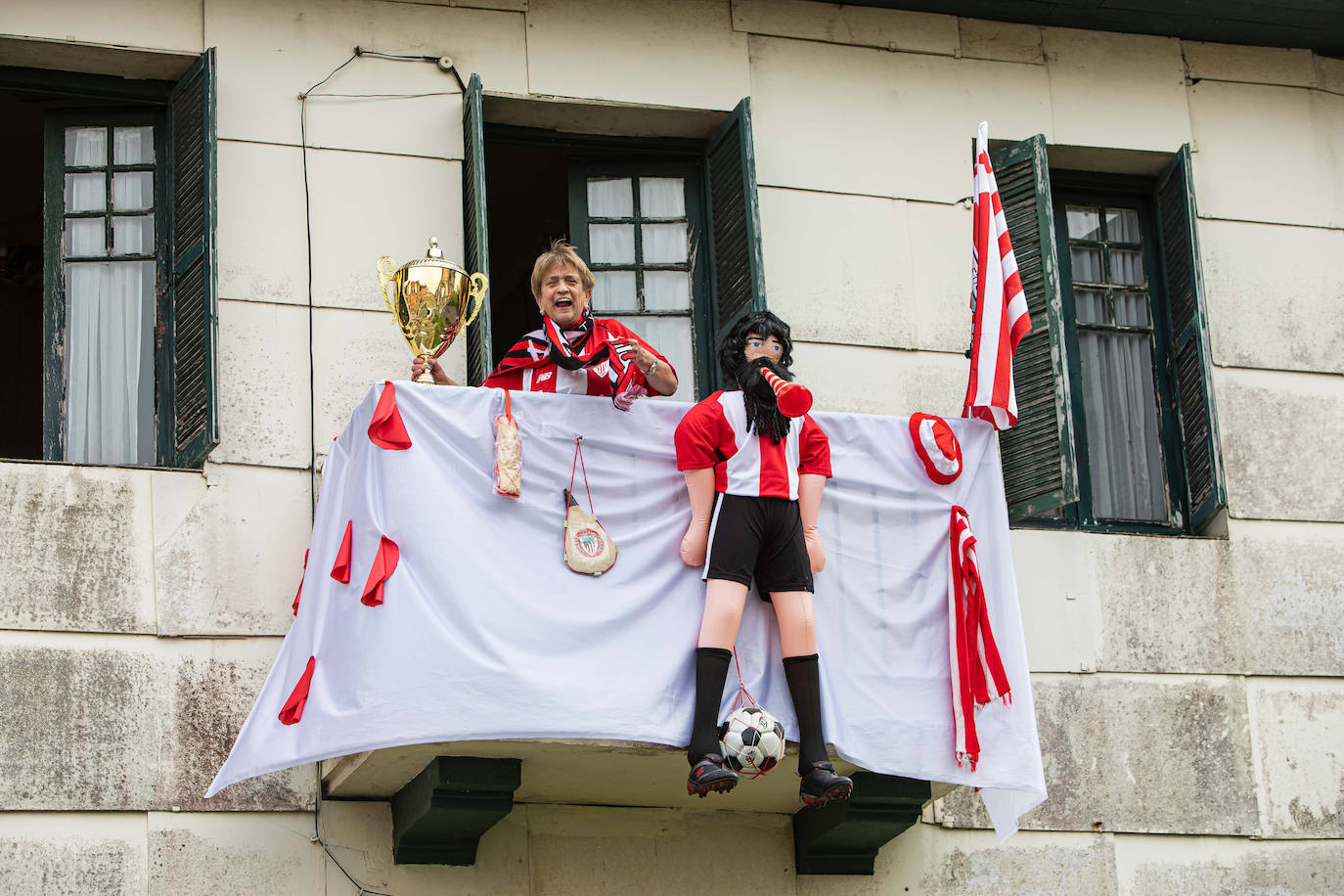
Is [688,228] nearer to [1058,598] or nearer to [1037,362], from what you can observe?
[1037,362]

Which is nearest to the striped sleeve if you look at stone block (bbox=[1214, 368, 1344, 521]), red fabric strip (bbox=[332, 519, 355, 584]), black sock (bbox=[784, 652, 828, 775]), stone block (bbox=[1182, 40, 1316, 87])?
black sock (bbox=[784, 652, 828, 775])

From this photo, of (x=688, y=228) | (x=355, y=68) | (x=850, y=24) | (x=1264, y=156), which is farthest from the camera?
(x=1264, y=156)

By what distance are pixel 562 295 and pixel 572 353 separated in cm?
25

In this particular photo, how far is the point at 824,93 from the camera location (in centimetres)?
977

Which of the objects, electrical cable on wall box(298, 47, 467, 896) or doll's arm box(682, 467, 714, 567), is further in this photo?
electrical cable on wall box(298, 47, 467, 896)

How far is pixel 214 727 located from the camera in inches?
314

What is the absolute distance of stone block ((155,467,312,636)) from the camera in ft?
26.6

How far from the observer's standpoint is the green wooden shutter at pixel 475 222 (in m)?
8.55

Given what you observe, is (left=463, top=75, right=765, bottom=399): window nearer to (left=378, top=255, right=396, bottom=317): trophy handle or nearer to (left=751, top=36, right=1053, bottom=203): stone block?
(left=751, top=36, right=1053, bottom=203): stone block

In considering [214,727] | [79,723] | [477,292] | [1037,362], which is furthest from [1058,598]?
[79,723]

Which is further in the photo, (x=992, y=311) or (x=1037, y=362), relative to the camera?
(x=1037, y=362)

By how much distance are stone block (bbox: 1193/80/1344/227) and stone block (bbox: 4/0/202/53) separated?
17.0ft

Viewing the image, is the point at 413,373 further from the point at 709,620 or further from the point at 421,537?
the point at 709,620

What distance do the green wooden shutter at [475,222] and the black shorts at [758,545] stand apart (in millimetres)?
1515
